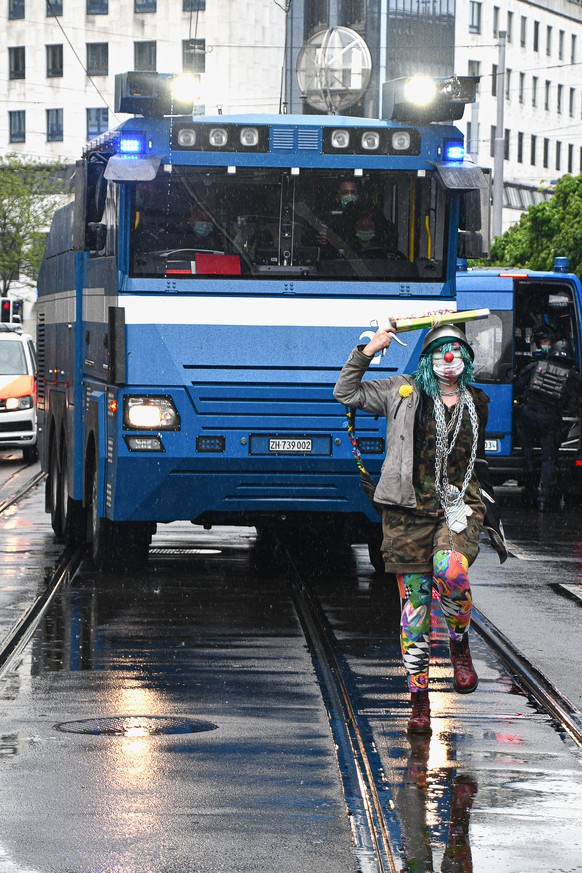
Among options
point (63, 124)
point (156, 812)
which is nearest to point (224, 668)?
point (156, 812)

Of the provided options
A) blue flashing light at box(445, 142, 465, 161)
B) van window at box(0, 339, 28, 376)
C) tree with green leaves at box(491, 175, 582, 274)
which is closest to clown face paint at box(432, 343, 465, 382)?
blue flashing light at box(445, 142, 465, 161)

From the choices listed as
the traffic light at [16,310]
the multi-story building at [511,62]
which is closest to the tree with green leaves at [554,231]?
the traffic light at [16,310]

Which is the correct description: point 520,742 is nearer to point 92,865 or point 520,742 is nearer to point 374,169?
point 92,865

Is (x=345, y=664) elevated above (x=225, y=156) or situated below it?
below

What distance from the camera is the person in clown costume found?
8.59 m

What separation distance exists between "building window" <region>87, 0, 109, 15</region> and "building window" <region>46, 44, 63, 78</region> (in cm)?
254

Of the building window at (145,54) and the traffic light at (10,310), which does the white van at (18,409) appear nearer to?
the traffic light at (10,310)

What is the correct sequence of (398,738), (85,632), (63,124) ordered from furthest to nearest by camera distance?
(63,124) → (85,632) → (398,738)

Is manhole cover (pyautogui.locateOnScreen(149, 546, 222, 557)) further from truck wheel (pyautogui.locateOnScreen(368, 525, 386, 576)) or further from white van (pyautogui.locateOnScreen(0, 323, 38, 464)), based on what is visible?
white van (pyautogui.locateOnScreen(0, 323, 38, 464))

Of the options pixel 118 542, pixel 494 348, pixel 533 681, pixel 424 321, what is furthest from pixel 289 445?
pixel 494 348

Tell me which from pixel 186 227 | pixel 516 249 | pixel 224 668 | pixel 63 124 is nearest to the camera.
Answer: pixel 224 668

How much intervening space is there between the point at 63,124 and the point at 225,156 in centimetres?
8338

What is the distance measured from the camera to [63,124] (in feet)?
313

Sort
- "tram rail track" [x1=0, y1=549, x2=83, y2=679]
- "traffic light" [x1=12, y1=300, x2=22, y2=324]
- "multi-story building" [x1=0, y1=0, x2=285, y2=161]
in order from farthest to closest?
"multi-story building" [x1=0, y1=0, x2=285, y2=161] < "traffic light" [x1=12, y1=300, x2=22, y2=324] < "tram rail track" [x1=0, y1=549, x2=83, y2=679]
